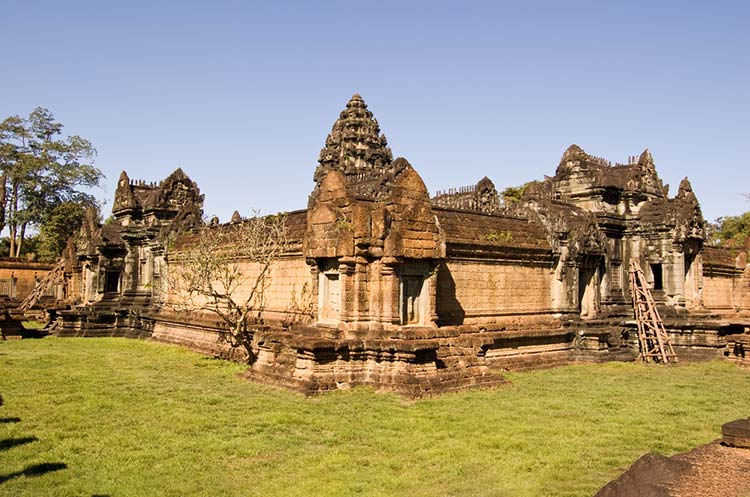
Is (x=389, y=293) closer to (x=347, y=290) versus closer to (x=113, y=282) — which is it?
(x=347, y=290)

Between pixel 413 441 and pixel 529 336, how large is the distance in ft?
31.7

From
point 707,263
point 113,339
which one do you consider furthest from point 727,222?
point 113,339

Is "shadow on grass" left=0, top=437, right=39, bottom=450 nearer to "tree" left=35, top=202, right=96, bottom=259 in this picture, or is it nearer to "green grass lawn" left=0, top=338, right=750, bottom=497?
"green grass lawn" left=0, top=338, right=750, bottom=497

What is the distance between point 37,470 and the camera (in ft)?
26.9

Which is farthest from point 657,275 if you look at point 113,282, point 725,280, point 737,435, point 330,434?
point 113,282

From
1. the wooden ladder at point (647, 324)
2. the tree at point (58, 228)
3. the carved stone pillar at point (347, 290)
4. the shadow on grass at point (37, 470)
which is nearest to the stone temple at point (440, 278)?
the carved stone pillar at point (347, 290)

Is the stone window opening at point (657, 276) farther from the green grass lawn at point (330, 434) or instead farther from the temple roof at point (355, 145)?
the temple roof at point (355, 145)

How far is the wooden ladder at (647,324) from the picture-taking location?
66.0 ft

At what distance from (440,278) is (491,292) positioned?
82.3 inches

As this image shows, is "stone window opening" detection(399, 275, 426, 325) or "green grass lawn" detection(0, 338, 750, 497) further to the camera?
"stone window opening" detection(399, 275, 426, 325)

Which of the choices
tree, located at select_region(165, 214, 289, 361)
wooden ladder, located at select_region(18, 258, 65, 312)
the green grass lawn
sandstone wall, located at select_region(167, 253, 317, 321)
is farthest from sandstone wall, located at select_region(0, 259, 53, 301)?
Answer: the green grass lawn

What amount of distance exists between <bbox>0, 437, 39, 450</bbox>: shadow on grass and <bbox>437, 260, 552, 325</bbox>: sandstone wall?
9.88 metres

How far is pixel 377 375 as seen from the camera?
13.5m

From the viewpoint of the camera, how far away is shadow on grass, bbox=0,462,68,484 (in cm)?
793
